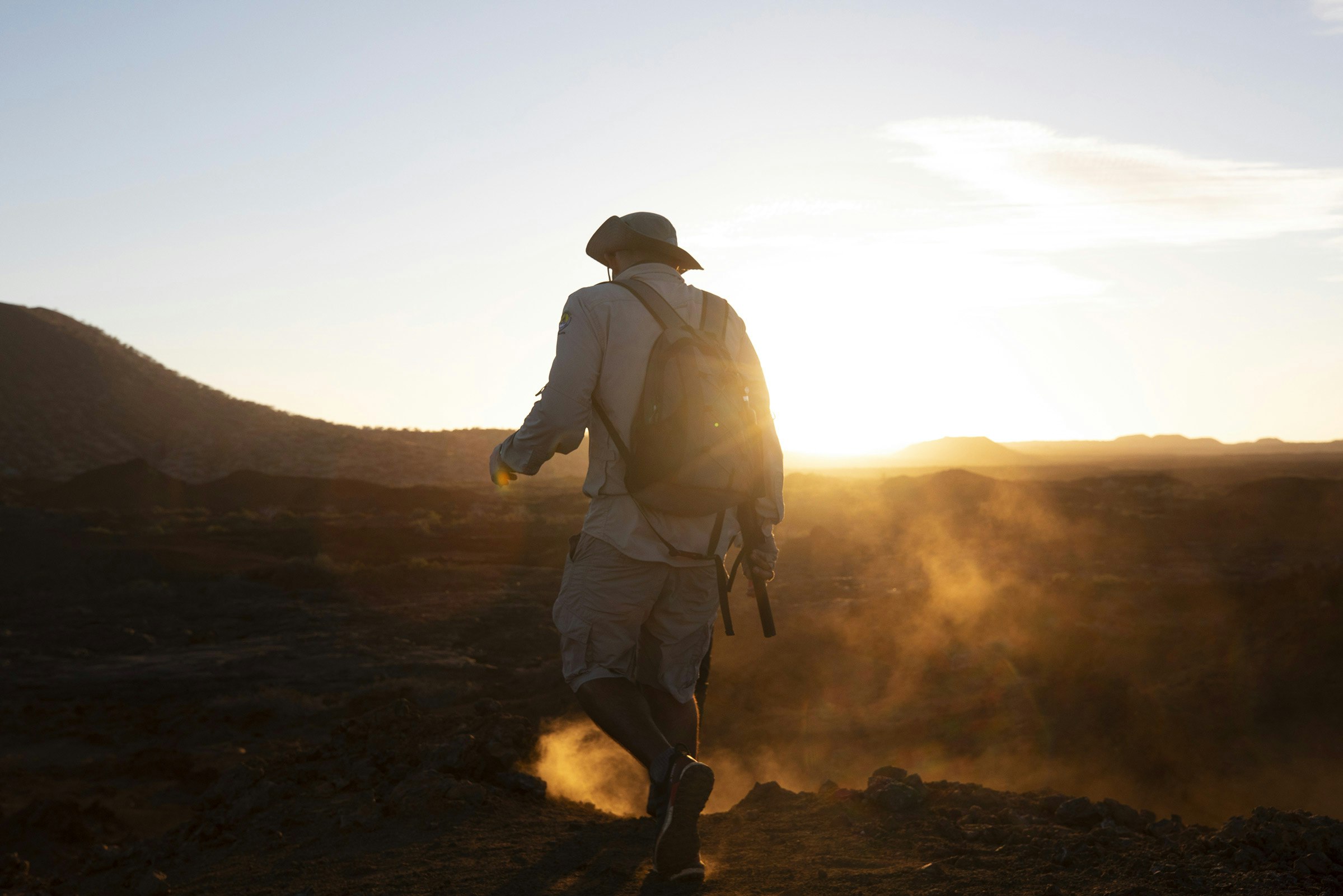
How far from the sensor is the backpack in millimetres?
2758

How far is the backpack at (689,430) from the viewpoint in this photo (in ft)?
9.05

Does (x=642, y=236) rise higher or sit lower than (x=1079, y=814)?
higher

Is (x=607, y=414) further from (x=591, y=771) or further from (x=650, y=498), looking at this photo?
(x=591, y=771)

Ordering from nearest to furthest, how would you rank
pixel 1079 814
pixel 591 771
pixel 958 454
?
pixel 1079 814 < pixel 591 771 < pixel 958 454

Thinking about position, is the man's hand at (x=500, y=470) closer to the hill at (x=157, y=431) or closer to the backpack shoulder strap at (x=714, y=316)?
the backpack shoulder strap at (x=714, y=316)

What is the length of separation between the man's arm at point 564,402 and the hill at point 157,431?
148ft

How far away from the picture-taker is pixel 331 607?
13.5m

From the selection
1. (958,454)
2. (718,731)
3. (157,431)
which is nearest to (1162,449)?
(958,454)

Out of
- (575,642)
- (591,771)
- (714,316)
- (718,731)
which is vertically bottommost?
(718,731)

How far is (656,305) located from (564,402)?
0.41 m

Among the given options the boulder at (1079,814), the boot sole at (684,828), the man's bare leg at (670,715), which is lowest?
the boulder at (1079,814)

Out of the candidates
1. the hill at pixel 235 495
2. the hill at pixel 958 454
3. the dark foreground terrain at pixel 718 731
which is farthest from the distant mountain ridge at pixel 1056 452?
the dark foreground terrain at pixel 718 731

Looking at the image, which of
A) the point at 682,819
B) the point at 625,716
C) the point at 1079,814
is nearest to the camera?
the point at 682,819

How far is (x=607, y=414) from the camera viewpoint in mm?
2840
